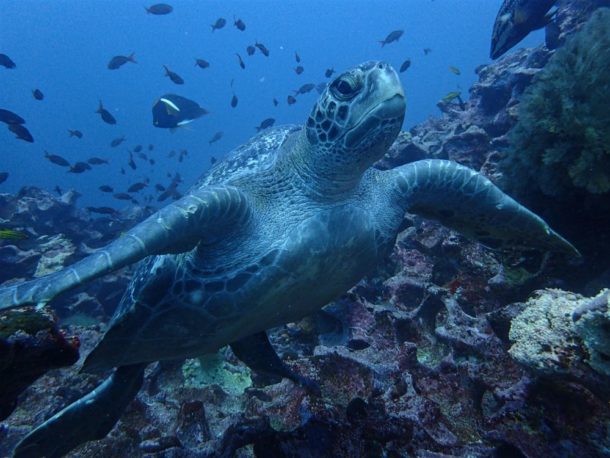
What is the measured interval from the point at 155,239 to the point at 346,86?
64.2 inches

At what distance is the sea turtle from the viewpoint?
2.45 m

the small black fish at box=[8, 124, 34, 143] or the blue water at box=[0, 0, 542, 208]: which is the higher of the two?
the blue water at box=[0, 0, 542, 208]

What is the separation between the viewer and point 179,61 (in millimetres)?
128875

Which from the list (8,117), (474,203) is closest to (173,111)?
(8,117)

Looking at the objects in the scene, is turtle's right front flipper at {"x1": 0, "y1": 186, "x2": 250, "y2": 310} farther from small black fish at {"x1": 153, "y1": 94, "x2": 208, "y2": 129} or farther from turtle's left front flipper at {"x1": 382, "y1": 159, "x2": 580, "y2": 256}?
small black fish at {"x1": 153, "y1": 94, "x2": 208, "y2": 129}

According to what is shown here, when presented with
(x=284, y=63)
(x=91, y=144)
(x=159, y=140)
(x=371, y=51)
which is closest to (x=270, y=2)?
(x=284, y=63)

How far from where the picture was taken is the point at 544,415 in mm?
1990

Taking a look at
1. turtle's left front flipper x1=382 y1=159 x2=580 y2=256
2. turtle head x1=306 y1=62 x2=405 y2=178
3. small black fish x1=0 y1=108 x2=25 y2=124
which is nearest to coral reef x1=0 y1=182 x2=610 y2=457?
turtle's left front flipper x1=382 y1=159 x2=580 y2=256

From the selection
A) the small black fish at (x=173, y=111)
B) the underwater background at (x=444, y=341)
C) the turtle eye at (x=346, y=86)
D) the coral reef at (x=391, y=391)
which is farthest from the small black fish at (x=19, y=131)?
the turtle eye at (x=346, y=86)

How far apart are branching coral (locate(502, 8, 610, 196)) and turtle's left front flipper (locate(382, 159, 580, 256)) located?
45 cm

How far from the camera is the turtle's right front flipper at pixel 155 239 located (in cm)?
183

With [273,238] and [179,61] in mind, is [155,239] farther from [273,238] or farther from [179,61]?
[179,61]

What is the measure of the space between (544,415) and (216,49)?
14828 centimetres

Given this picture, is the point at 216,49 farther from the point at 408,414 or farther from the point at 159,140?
the point at 408,414
